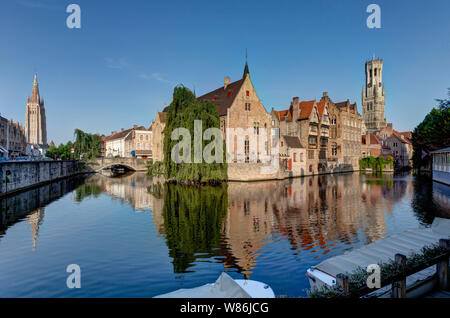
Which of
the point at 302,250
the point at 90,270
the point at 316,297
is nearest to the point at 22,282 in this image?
the point at 90,270

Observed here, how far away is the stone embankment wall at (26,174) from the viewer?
28188mm

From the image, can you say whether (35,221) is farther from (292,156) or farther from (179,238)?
(292,156)

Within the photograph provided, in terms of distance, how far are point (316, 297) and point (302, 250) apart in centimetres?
747

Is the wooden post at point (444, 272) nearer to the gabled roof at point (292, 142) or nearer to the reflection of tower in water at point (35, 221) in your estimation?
the reflection of tower in water at point (35, 221)

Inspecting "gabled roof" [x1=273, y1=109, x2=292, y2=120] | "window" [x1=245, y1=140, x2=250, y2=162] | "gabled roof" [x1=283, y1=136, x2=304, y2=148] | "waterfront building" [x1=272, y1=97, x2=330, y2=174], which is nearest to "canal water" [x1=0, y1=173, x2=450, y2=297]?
"window" [x1=245, y1=140, x2=250, y2=162]

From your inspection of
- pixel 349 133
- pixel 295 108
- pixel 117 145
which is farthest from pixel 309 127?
pixel 117 145

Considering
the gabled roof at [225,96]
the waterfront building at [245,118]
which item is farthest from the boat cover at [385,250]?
the gabled roof at [225,96]

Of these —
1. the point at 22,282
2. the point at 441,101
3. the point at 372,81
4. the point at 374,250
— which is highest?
the point at 372,81

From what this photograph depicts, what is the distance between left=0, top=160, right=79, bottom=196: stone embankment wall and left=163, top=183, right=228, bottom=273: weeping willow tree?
1621cm

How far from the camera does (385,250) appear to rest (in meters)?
8.58

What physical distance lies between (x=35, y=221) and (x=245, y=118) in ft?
113

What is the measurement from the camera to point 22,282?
9766mm

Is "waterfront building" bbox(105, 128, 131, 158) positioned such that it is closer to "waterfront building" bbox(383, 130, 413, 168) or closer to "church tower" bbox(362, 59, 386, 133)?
"waterfront building" bbox(383, 130, 413, 168)
